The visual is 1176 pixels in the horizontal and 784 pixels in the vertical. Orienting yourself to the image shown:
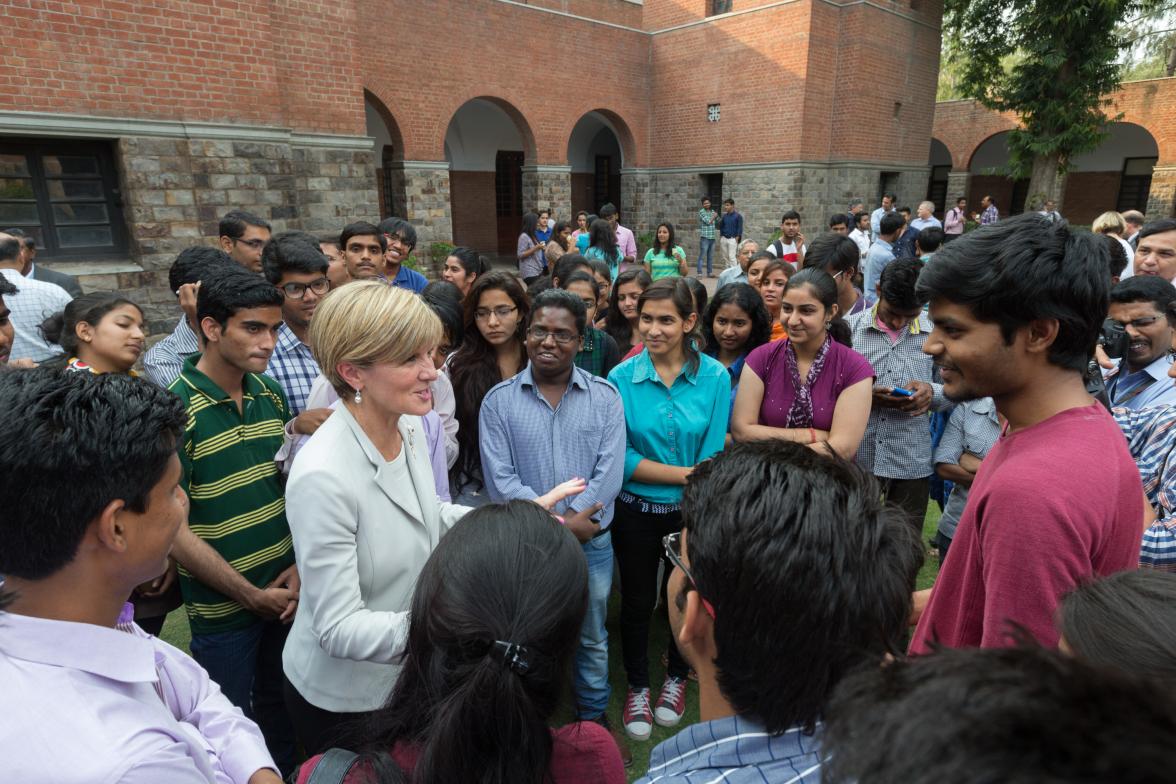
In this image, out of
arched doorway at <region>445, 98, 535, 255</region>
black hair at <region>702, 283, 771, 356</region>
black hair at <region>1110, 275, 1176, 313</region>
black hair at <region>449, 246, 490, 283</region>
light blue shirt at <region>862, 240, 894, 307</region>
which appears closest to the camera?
black hair at <region>1110, 275, 1176, 313</region>

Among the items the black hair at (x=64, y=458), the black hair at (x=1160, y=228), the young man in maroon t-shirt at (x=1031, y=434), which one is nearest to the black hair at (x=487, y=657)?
the black hair at (x=64, y=458)

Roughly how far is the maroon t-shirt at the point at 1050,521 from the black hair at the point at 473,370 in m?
2.07

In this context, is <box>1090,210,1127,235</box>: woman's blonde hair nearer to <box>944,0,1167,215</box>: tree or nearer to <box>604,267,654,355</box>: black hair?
<box>604,267,654,355</box>: black hair

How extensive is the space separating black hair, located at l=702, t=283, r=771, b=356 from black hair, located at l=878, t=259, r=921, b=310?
0.64 metres

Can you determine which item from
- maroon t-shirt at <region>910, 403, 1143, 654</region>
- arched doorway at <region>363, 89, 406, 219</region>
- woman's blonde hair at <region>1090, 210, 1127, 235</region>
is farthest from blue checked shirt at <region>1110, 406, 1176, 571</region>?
arched doorway at <region>363, 89, 406, 219</region>

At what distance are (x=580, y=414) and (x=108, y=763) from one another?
1.87 m

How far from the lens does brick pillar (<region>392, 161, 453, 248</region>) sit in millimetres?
13383

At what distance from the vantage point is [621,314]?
13.8 feet

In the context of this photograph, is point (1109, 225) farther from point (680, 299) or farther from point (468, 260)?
point (468, 260)

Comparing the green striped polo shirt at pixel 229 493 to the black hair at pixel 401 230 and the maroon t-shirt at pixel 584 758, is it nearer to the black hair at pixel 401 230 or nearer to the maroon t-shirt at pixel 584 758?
the maroon t-shirt at pixel 584 758

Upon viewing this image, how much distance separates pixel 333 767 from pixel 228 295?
170 cm

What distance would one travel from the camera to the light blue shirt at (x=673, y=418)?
279 centimetres

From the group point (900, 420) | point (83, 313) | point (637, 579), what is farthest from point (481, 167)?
point (637, 579)

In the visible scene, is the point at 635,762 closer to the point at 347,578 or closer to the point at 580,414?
the point at 580,414
